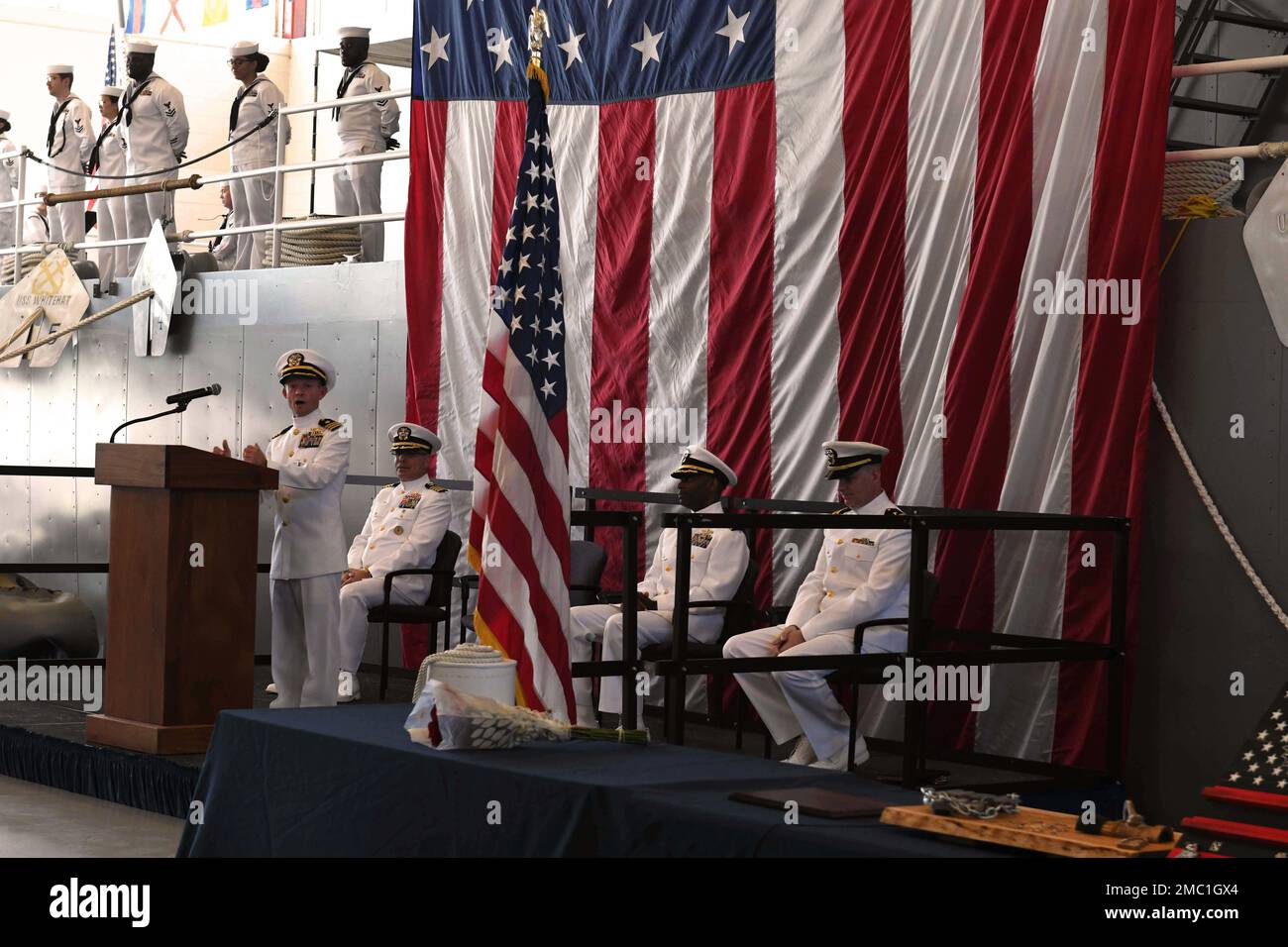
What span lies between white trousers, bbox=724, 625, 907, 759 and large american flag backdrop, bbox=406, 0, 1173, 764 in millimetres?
700

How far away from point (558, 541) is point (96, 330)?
321 inches

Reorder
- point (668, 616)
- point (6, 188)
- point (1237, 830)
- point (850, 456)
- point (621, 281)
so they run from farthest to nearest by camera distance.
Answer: point (6, 188), point (621, 281), point (668, 616), point (850, 456), point (1237, 830)

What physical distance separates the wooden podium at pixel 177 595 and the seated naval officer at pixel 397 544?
1.26 m

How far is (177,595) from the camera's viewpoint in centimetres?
602

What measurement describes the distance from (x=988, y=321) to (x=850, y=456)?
72 centimetres

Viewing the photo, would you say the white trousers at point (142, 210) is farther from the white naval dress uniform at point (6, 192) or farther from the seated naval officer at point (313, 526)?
the seated naval officer at point (313, 526)

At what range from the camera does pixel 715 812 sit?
9.89 feet

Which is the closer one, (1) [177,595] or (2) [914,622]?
(2) [914,622]

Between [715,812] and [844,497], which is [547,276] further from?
[715,812]

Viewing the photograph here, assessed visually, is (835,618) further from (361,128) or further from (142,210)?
(142,210)

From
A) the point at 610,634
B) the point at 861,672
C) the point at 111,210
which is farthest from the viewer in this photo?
the point at 111,210

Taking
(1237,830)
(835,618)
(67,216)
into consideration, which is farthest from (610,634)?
(67,216)
